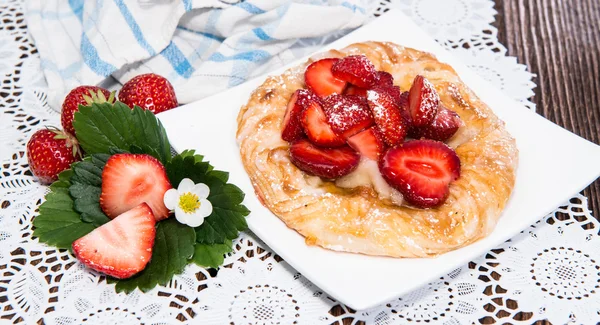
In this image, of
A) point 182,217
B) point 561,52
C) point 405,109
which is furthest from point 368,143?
point 561,52

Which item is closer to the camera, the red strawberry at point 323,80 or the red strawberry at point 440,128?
the red strawberry at point 440,128

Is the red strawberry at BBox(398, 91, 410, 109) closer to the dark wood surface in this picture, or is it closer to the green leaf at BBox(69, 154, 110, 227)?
the dark wood surface

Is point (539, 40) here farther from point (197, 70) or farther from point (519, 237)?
point (197, 70)

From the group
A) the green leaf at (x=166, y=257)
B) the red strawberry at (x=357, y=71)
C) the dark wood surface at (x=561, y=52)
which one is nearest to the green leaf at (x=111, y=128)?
the green leaf at (x=166, y=257)

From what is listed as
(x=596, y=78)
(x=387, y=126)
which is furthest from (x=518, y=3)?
(x=387, y=126)

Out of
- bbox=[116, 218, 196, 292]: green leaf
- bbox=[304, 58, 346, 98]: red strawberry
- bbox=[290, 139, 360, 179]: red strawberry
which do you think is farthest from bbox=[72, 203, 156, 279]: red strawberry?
bbox=[304, 58, 346, 98]: red strawberry

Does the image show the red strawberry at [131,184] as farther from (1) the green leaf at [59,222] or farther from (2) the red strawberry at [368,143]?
(2) the red strawberry at [368,143]

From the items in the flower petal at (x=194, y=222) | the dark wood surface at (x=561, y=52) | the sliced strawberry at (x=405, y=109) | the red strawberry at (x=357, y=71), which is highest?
the red strawberry at (x=357, y=71)
